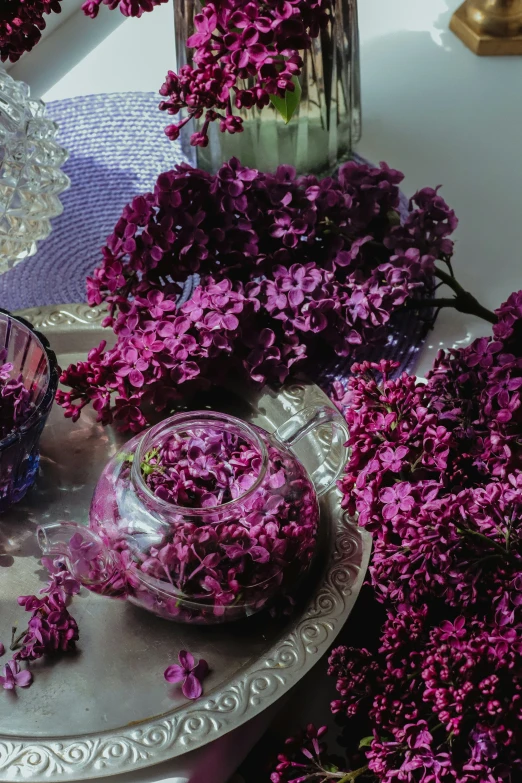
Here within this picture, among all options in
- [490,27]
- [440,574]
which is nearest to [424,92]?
[490,27]

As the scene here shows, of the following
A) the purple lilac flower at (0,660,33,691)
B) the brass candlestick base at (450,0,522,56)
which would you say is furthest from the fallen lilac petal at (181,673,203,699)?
the brass candlestick base at (450,0,522,56)

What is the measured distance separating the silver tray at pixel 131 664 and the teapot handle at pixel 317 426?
0.05ft

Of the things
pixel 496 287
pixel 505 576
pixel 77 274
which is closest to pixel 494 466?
pixel 505 576

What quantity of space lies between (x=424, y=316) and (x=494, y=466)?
0.87ft

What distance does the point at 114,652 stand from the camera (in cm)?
→ 69

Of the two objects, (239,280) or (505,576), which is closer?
(505,576)

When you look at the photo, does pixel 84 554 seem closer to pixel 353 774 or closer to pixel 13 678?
pixel 13 678

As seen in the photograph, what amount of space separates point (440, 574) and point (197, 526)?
0.54 ft

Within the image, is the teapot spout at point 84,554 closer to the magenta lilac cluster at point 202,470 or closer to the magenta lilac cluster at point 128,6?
the magenta lilac cluster at point 202,470

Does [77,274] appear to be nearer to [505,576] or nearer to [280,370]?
[280,370]

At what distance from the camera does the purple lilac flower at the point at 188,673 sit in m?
0.66

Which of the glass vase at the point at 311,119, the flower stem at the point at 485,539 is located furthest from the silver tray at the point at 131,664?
the glass vase at the point at 311,119

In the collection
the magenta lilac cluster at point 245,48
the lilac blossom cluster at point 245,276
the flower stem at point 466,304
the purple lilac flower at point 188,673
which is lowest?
the purple lilac flower at point 188,673

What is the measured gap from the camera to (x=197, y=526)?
67cm
